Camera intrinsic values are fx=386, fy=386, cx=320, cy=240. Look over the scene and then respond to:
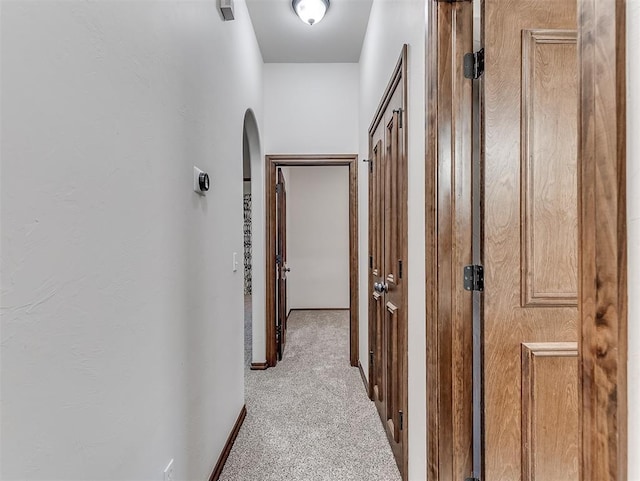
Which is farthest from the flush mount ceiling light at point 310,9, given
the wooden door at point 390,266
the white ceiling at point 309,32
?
the wooden door at point 390,266

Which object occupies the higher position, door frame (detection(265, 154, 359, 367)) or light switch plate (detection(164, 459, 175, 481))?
door frame (detection(265, 154, 359, 367))

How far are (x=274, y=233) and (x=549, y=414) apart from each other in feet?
8.67

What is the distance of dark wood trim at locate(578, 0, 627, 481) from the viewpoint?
1.79ft

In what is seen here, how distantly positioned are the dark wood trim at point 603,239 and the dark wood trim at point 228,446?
1.73 metres

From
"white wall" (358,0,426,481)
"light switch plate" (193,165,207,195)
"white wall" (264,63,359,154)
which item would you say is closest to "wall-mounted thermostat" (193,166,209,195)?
"light switch plate" (193,165,207,195)

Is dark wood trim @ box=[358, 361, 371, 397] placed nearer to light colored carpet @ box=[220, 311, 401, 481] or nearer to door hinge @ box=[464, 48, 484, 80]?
light colored carpet @ box=[220, 311, 401, 481]

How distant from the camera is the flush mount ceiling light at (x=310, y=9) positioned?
258 centimetres

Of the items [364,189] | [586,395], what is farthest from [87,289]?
[364,189]

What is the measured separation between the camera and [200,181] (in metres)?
1.65

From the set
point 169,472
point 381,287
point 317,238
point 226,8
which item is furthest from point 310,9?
point 317,238

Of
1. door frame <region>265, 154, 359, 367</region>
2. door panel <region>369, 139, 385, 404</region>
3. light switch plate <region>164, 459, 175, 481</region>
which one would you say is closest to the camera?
light switch plate <region>164, 459, 175, 481</region>

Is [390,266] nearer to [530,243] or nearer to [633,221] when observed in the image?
[530,243]

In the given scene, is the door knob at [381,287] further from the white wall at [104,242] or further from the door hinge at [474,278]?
the white wall at [104,242]

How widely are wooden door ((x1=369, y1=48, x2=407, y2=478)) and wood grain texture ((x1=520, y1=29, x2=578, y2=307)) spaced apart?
1.89ft
